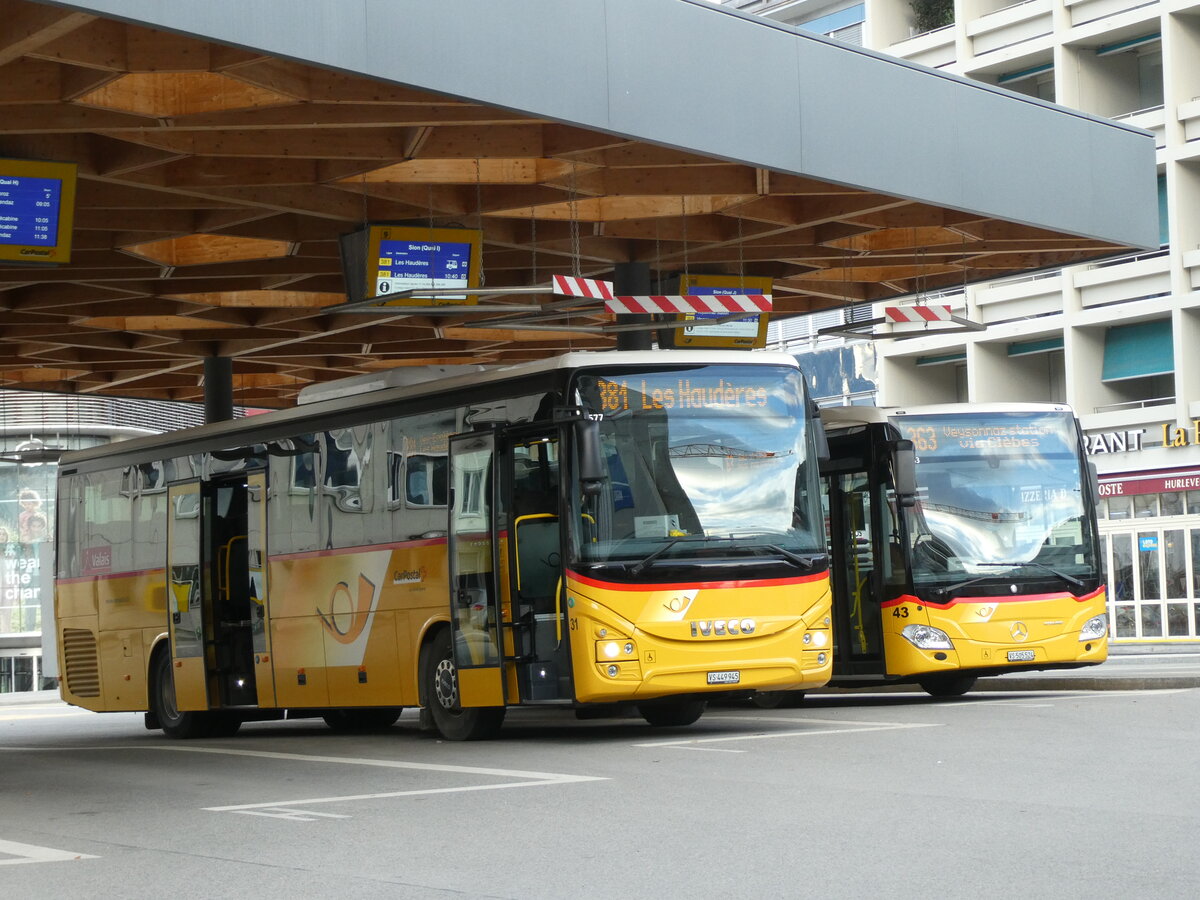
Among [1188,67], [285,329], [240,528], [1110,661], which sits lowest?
[1110,661]

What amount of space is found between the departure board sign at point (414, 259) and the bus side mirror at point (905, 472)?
4448mm

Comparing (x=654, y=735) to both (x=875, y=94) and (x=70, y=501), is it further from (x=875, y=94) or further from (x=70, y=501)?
(x=70, y=501)

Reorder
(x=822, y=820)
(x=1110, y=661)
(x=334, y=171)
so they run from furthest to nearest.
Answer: (x=1110, y=661) → (x=334, y=171) → (x=822, y=820)

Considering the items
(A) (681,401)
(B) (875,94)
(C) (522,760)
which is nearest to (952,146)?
(B) (875,94)

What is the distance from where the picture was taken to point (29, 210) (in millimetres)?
14594

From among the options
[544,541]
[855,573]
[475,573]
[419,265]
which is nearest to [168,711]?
[419,265]

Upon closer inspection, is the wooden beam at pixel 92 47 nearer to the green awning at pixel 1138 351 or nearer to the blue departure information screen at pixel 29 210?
the blue departure information screen at pixel 29 210

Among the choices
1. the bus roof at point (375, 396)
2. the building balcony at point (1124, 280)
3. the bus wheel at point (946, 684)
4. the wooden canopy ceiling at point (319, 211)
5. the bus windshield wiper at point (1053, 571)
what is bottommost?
the bus wheel at point (946, 684)

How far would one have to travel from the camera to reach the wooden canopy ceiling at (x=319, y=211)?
1377 centimetres

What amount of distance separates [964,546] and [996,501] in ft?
1.98

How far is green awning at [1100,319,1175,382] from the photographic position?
37.3 m

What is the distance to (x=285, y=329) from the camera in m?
26.0

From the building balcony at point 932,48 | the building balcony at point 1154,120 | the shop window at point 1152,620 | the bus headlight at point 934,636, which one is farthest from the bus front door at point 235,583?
the building balcony at point 932,48

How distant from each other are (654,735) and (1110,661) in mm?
15572
